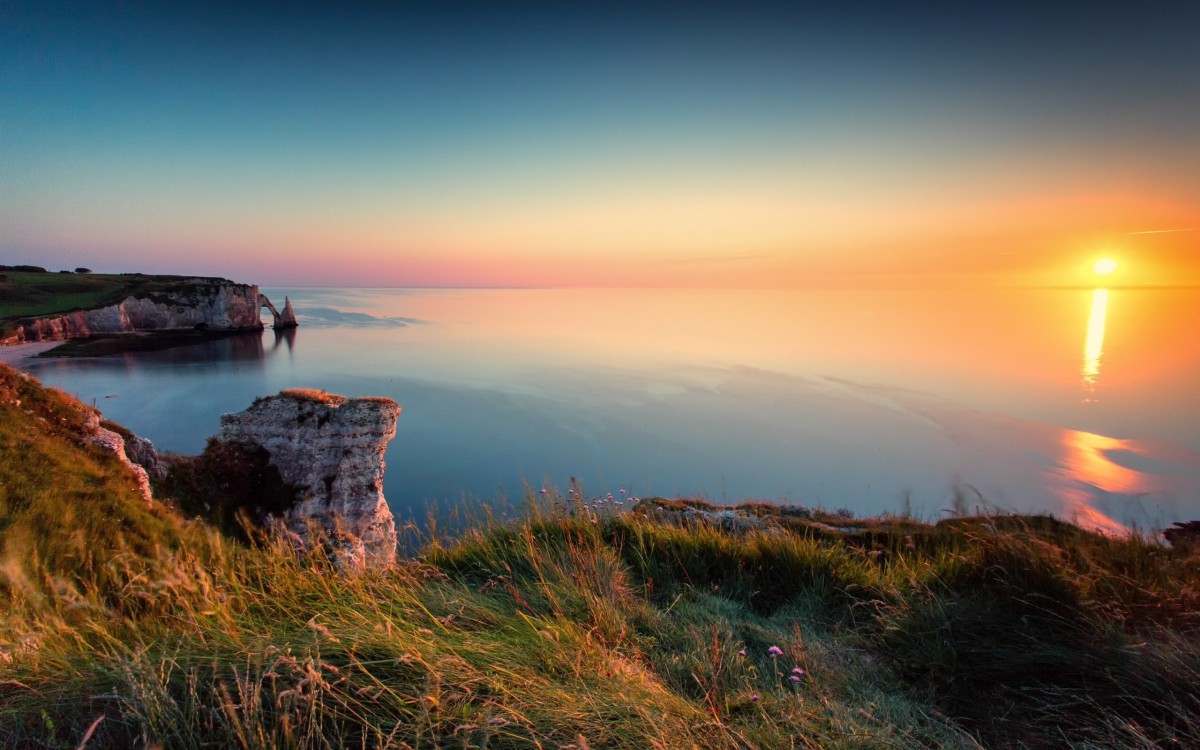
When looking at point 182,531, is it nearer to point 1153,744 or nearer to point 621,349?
point 1153,744

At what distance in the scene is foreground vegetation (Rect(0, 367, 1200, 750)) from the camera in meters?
2.27

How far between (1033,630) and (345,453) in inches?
773

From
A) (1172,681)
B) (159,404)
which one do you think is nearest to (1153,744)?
(1172,681)

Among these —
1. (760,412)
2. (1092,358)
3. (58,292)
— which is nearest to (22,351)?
(58,292)

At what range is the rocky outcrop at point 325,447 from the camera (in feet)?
57.6

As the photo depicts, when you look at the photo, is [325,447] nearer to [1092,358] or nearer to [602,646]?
[602,646]

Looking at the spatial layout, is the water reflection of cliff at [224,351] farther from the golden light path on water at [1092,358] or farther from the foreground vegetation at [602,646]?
the golden light path on water at [1092,358]

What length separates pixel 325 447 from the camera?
713 inches

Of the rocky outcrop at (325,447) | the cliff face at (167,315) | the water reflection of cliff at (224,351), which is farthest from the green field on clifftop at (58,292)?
the rocky outcrop at (325,447)

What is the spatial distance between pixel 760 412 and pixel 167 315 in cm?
12960

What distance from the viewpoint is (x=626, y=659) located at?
3600 mm

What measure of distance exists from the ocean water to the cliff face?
712 cm

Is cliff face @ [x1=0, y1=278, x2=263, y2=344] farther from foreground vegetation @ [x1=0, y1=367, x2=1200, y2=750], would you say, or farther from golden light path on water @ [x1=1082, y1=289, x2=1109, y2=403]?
golden light path on water @ [x1=1082, y1=289, x2=1109, y2=403]

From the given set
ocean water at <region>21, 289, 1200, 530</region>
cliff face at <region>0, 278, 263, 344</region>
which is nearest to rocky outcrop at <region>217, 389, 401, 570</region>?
ocean water at <region>21, 289, 1200, 530</region>
